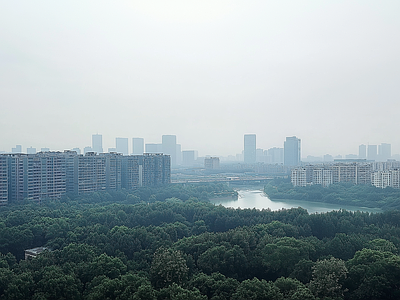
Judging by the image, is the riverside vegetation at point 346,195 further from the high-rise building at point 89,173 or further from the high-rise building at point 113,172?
the high-rise building at point 89,173

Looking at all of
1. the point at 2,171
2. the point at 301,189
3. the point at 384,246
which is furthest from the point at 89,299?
the point at 301,189

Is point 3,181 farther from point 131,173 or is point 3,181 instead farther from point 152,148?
point 152,148

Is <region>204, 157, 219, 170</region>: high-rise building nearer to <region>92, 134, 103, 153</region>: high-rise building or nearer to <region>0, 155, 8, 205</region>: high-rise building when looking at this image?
<region>92, 134, 103, 153</region>: high-rise building

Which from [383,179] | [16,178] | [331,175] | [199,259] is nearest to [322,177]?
[331,175]

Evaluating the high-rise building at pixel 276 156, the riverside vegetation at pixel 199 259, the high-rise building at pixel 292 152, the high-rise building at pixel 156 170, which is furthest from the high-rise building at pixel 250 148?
the riverside vegetation at pixel 199 259

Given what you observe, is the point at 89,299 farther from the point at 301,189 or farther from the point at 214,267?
the point at 301,189

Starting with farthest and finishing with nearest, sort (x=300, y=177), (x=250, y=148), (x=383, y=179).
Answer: (x=250, y=148), (x=300, y=177), (x=383, y=179)

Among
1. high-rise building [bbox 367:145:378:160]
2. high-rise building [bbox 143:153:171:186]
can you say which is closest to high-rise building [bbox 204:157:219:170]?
high-rise building [bbox 143:153:171:186]
